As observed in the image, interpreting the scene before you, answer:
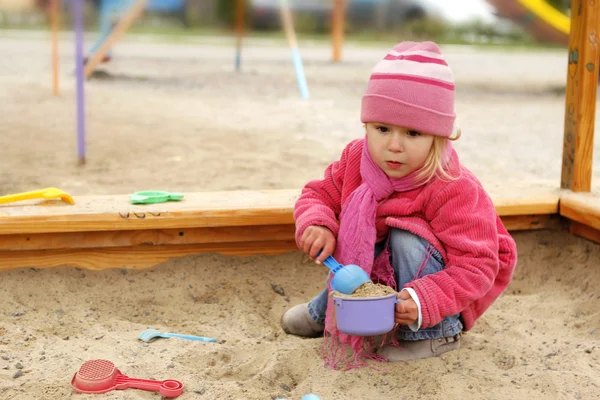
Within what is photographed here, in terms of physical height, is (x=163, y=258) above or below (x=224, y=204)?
below

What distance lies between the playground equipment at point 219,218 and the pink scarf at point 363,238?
549 mm

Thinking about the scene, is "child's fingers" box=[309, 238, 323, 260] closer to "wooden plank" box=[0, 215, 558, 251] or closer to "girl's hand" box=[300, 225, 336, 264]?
"girl's hand" box=[300, 225, 336, 264]

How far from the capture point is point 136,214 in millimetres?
2449

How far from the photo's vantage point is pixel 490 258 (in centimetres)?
190

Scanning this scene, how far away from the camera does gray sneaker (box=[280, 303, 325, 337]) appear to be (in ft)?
7.37

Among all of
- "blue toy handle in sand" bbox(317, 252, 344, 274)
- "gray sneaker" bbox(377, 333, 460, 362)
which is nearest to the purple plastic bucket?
"blue toy handle in sand" bbox(317, 252, 344, 274)

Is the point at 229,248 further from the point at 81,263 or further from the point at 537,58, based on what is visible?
the point at 537,58

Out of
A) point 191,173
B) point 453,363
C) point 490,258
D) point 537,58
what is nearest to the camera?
point 490,258

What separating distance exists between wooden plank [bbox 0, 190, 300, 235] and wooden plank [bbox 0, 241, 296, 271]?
0.39 feet

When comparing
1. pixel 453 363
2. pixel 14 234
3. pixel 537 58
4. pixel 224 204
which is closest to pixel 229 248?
pixel 224 204

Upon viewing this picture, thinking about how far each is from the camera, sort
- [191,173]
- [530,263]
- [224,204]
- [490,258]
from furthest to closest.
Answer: [191,173] < [530,263] < [224,204] < [490,258]

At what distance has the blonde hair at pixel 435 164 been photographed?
6.39ft

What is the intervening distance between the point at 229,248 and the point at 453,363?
949 millimetres

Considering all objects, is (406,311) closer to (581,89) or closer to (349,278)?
(349,278)
